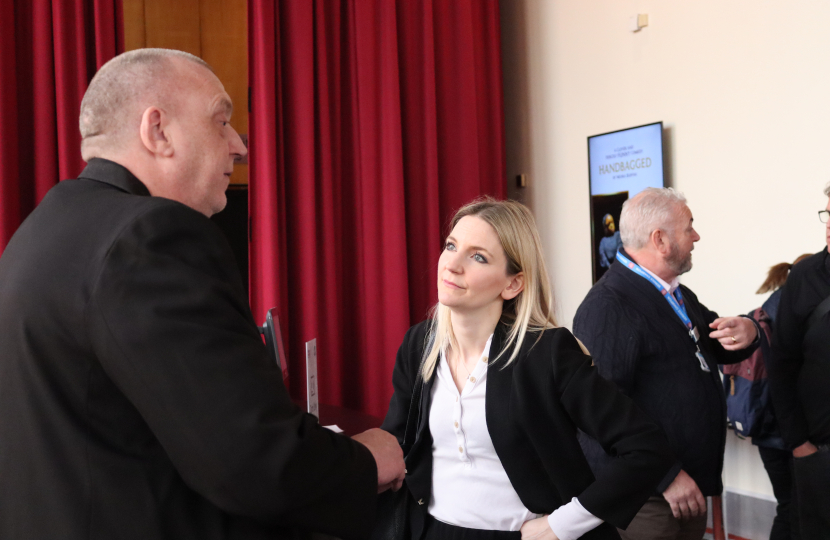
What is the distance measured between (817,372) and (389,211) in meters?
2.56

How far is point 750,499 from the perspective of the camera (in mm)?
3572

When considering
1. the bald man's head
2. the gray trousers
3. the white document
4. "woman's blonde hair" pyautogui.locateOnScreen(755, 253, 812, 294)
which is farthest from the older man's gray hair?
the bald man's head

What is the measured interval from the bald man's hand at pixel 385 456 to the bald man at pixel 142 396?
2.2 inches

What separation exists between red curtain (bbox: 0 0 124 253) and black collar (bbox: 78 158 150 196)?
8.61ft

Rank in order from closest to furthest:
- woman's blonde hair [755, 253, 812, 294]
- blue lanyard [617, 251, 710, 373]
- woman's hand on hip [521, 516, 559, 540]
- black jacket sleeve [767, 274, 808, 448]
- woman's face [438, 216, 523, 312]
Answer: woman's hand on hip [521, 516, 559, 540], woman's face [438, 216, 523, 312], blue lanyard [617, 251, 710, 373], black jacket sleeve [767, 274, 808, 448], woman's blonde hair [755, 253, 812, 294]

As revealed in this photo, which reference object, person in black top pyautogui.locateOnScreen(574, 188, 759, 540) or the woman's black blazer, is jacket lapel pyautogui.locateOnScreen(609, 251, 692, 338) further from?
the woman's black blazer

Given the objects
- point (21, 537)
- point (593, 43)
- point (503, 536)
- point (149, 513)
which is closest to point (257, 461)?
point (149, 513)

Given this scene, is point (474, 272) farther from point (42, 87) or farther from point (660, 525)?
point (42, 87)

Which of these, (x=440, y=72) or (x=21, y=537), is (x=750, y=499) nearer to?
(x=440, y=72)

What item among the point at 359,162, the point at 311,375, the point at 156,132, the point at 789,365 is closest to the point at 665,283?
the point at 789,365

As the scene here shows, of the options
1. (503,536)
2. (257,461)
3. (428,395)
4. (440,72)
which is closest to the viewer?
(257,461)

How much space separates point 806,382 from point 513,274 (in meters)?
1.54

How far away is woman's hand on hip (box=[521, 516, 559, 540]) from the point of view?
5.25 feet

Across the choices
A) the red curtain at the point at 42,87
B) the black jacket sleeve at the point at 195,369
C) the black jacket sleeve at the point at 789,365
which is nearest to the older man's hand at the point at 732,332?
the black jacket sleeve at the point at 789,365
